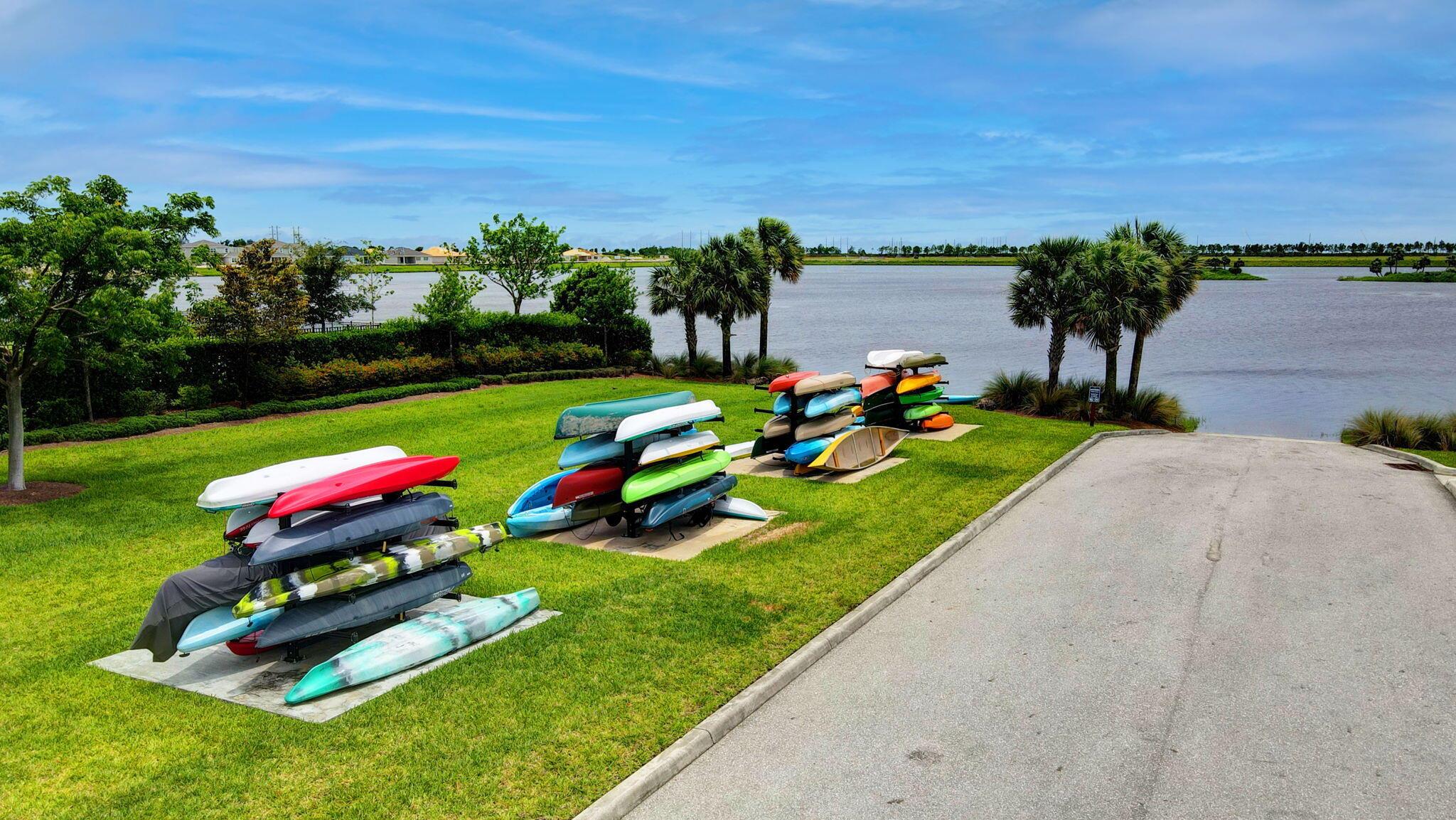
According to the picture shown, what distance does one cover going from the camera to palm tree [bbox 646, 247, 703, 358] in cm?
3416

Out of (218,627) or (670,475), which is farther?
(670,475)

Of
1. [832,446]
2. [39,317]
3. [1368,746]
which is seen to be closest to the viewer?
[1368,746]

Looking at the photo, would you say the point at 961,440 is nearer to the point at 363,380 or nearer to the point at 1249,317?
the point at 363,380

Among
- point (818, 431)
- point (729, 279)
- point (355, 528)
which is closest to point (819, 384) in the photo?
point (818, 431)

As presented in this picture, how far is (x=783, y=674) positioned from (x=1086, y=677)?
2.87m

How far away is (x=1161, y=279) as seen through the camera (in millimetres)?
26703

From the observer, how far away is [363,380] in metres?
27.1

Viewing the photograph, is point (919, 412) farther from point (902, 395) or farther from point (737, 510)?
point (737, 510)

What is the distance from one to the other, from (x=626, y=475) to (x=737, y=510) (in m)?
2.00

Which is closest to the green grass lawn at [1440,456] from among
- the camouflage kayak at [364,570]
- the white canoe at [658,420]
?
the white canoe at [658,420]

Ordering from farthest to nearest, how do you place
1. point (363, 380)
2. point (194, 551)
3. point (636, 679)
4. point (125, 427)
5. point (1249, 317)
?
point (1249, 317), point (363, 380), point (125, 427), point (194, 551), point (636, 679)

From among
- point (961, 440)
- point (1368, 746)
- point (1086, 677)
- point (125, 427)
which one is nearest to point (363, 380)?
point (125, 427)

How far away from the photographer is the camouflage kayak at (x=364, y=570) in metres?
8.06

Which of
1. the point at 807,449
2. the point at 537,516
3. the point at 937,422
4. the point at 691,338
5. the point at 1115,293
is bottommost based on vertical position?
the point at 937,422
